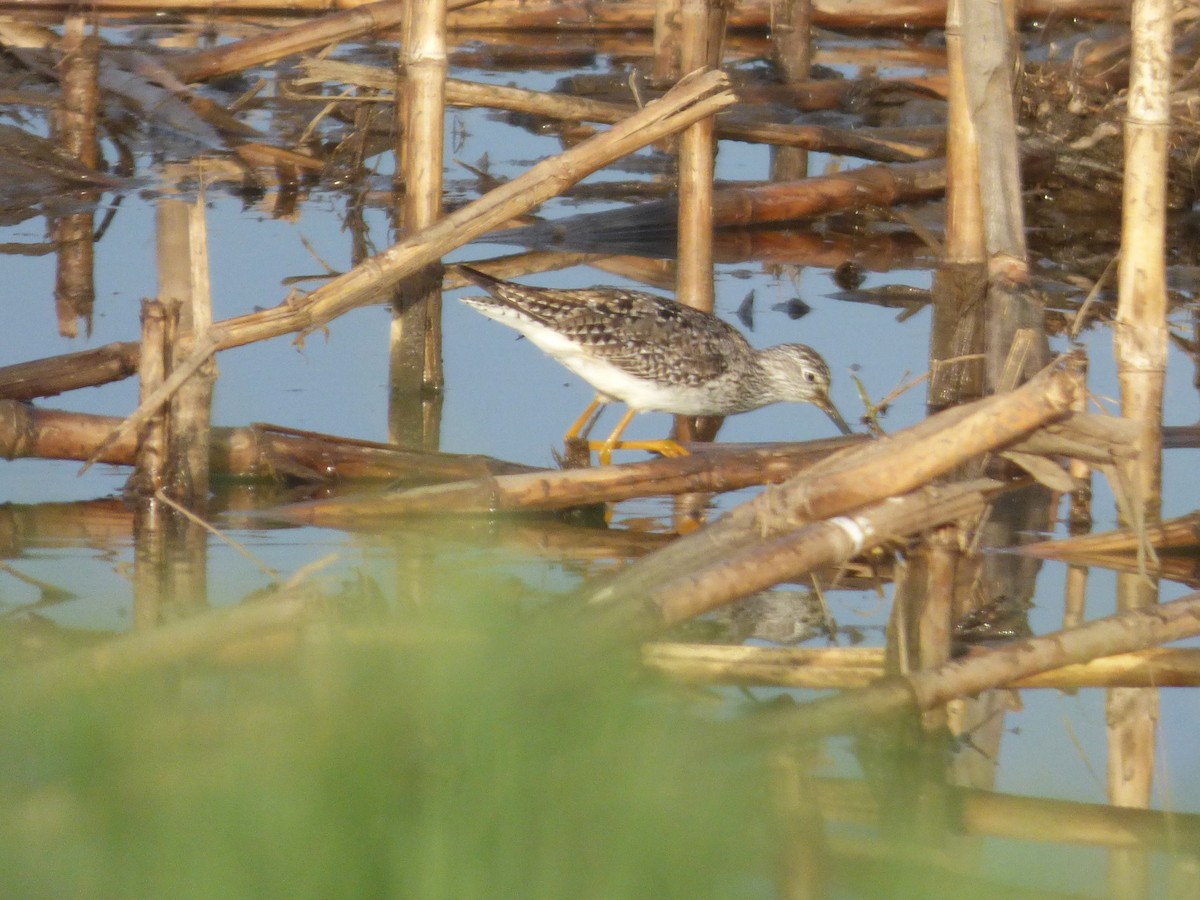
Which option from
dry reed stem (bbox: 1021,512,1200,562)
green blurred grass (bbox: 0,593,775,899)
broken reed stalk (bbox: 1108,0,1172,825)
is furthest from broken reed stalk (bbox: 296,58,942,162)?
green blurred grass (bbox: 0,593,775,899)

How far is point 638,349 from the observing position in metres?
→ 7.79

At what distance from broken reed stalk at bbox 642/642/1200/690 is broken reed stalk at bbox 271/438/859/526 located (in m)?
1.55

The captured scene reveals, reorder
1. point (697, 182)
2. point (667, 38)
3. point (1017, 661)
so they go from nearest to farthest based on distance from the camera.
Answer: point (1017, 661) → point (697, 182) → point (667, 38)

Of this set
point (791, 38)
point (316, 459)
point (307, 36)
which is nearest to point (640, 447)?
point (316, 459)

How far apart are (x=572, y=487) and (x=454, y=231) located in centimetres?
130

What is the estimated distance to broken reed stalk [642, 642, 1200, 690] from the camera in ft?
13.9

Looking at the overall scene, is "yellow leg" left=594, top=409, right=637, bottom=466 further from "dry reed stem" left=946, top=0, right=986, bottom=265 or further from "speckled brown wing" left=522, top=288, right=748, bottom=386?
"dry reed stem" left=946, top=0, right=986, bottom=265

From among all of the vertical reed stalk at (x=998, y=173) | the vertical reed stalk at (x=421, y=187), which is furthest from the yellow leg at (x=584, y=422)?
the vertical reed stalk at (x=998, y=173)

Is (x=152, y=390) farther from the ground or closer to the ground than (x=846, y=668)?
farther from the ground

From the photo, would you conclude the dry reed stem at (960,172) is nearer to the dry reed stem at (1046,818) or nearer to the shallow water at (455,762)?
the shallow water at (455,762)

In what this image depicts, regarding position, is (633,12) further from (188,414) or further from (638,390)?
(188,414)

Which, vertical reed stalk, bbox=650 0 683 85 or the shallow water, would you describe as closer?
the shallow water

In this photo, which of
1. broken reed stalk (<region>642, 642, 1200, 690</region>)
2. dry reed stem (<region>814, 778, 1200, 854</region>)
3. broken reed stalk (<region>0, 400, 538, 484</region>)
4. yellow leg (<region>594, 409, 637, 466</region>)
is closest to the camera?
dry reed stem (<region>814, 778, 1200, 854</region>)

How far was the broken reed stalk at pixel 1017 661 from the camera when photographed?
4.10m
